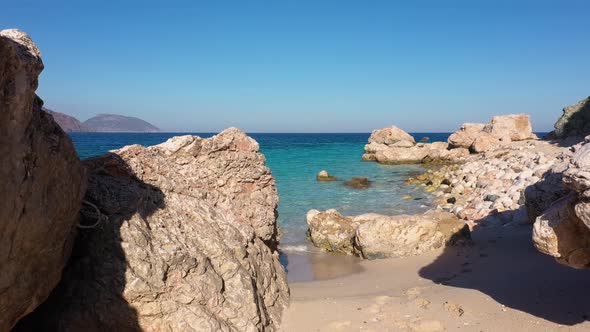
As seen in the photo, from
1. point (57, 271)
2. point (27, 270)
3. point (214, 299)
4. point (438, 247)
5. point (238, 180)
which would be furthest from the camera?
point (438, 247)

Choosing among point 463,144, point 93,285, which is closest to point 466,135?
point 463,144

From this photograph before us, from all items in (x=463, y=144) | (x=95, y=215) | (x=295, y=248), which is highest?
(x=463, y=144)

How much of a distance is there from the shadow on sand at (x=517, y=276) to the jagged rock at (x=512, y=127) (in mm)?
31970

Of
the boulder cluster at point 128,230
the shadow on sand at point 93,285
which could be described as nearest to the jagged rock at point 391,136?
the boulder cluster at point 128,230

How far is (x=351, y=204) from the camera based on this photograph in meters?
19.4

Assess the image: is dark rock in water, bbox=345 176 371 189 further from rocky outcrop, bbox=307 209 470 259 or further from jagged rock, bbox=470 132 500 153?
jagged rock, bbox=470 132 500 153

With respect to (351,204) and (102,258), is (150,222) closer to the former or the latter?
(102,258)

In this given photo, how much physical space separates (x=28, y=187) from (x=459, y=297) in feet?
18.6

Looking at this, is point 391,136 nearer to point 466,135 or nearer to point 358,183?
point 466,135

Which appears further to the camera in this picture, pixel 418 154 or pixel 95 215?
pixel 418 154

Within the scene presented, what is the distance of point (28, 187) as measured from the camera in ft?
10.8

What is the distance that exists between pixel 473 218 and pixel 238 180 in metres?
9.38

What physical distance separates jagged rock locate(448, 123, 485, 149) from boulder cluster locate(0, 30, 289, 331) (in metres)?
36.6

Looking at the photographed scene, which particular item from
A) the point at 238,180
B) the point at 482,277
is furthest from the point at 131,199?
the point at 482,277
